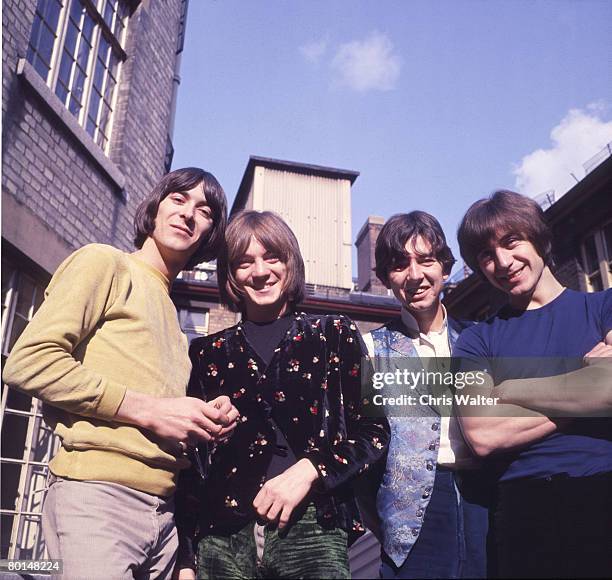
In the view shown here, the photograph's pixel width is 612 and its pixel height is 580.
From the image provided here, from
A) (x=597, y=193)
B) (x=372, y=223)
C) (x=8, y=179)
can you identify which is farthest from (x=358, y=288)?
(x=8, y=179)

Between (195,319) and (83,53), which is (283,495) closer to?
(83,53)

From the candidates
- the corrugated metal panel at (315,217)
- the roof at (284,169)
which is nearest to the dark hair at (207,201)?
the corrugated metal panel at (315,217)

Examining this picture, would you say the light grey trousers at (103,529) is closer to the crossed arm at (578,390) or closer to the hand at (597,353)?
the crossed arm at (578,390)

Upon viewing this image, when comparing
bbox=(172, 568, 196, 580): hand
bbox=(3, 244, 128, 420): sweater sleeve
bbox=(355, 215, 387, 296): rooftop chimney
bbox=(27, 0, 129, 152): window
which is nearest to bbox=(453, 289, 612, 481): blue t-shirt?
bbox=(172, 568, 196, 580): hand

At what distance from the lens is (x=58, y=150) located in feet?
15.4

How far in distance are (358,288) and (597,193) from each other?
29.9ft

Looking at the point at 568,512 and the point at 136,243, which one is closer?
the point at 568,512

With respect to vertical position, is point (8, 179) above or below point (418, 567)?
above

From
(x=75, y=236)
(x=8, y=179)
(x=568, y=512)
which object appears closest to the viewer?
(x=568, y=512)

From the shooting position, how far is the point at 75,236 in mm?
4914

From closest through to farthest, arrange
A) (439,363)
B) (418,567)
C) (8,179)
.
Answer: (418,567) < (439,363) < (8,179)

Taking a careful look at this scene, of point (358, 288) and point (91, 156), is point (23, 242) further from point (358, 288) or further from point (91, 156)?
point (358, 288)

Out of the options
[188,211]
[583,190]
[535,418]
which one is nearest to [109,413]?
[188,211]

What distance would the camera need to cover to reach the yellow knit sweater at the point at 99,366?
142cm
